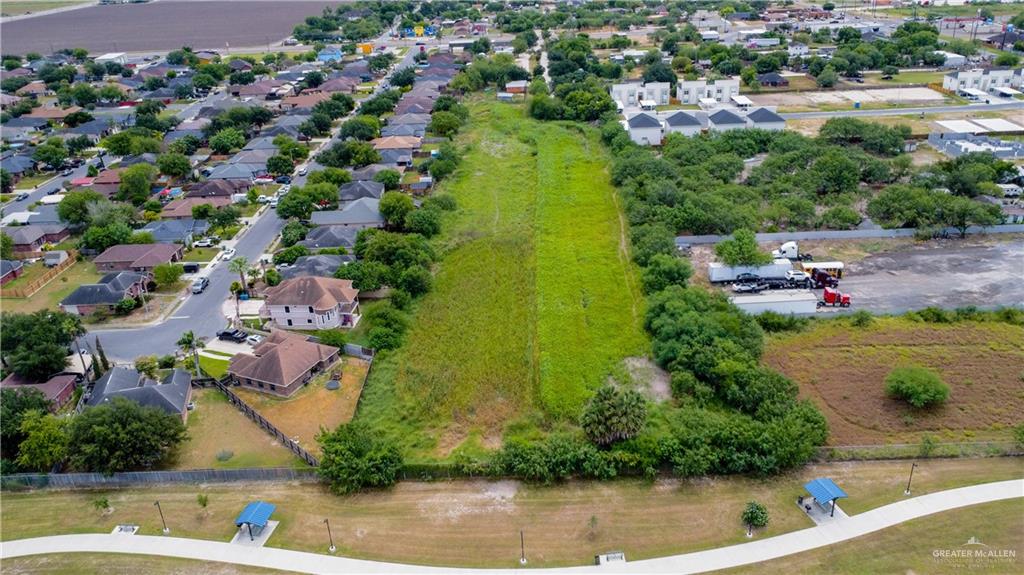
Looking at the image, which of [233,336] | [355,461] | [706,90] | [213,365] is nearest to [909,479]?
[355,461]

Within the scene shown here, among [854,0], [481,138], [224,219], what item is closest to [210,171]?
[224,219]

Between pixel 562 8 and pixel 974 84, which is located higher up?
pixel 562 8

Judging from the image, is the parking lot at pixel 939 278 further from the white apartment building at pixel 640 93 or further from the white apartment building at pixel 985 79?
the white apartment building at pixel 985 79

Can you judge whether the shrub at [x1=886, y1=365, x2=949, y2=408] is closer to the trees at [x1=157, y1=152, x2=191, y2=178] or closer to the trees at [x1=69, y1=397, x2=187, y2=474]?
the trees at [x1=69, y1=397, x2=187, y2=474]

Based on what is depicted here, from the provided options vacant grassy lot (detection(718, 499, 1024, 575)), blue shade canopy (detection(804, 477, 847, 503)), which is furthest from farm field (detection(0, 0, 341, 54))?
vacant grassy lot (detection(718, 499, 1024, 575))

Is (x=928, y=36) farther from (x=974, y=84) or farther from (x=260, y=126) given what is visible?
(x=260, y=126)

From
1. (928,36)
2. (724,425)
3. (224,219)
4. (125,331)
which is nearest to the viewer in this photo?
(724,425)
